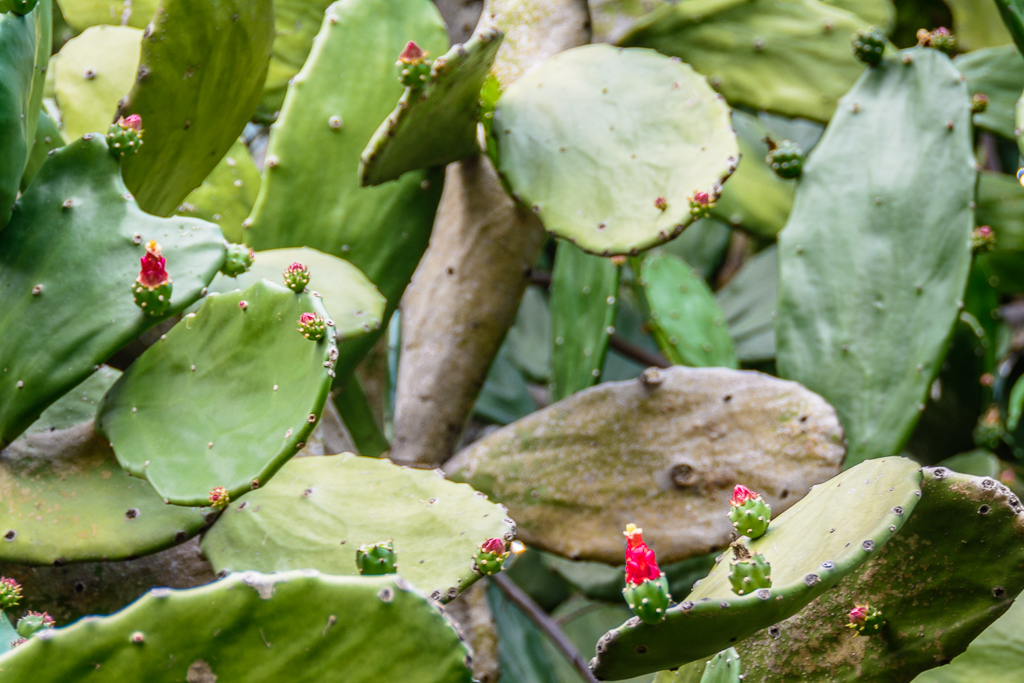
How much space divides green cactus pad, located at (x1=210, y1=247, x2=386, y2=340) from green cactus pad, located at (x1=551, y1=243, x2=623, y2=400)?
1.37ft

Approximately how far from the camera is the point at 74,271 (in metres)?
0.65

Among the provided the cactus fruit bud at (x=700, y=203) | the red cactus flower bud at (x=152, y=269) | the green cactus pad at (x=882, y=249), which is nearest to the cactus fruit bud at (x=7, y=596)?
the red cactus flower bud at (x=152, y=269)

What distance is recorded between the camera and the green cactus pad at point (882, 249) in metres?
0.91

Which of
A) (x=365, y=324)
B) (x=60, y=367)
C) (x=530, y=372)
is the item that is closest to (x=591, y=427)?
(x=365, y=324)

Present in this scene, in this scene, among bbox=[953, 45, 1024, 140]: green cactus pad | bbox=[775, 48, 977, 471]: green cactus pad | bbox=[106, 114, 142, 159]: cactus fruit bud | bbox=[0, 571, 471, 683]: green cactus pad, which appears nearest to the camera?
bbox=[0, 571, 471, 683]: green cactus pad

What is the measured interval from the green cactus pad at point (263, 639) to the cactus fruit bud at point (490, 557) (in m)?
0.16

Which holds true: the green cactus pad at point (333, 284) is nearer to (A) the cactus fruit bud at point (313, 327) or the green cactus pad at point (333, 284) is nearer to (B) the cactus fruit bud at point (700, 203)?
(A) the cactus fruit bud at point (313, 327)

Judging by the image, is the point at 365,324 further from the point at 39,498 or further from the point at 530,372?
the point at 530,372

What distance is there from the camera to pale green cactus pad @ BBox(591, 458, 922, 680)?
0.47 meters

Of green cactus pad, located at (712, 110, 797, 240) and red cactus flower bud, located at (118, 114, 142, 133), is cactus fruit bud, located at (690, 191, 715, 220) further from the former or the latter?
red cactus flower bud, located at (118, 114, 142, 133)

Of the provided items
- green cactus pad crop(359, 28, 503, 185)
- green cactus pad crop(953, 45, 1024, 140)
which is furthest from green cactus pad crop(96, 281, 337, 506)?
green cactus pad crop(953, 45, 1024, 140)

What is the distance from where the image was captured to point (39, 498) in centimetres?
66

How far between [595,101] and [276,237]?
1.29 feet

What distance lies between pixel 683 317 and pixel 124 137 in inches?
31.6
